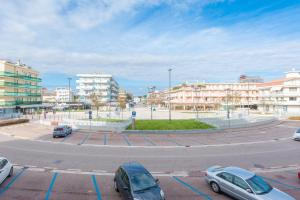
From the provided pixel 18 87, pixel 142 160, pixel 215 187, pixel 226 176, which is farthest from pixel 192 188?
pixel 18 87

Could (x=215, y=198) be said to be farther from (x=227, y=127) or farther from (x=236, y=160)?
(x=227, y=127)

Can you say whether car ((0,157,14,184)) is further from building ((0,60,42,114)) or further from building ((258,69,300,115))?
building ((258,69,300,115))

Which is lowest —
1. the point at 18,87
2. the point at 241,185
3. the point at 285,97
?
the point at 241,185

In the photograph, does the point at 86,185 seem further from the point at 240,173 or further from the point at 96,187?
the point at 240,173

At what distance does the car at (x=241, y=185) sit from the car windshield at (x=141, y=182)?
3658 millimetres

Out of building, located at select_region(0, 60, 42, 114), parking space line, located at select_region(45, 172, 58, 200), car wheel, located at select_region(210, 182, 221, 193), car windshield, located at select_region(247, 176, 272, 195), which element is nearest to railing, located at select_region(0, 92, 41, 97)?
building, located at select_region(0, 60, 42, 114)

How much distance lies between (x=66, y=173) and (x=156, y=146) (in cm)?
1043

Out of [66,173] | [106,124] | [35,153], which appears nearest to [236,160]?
[66,173]

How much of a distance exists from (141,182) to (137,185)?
0.28 meters

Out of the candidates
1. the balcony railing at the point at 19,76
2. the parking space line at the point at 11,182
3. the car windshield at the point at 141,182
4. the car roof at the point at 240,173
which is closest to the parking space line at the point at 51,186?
the parking space line at the point at 11,182

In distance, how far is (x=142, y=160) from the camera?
54.7 ft

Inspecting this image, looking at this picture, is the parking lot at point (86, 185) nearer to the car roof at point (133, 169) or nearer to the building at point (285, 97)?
the car roof at point (133, 169)

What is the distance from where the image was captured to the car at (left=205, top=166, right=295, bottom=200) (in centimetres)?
901

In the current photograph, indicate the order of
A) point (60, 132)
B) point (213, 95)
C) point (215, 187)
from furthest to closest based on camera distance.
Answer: point (213, 95), point (60, 132), point (215, 187)
